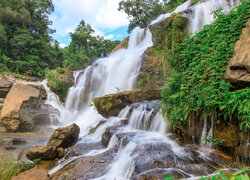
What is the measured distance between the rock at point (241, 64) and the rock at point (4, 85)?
15149 mm

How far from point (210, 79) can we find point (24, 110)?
11491 mm

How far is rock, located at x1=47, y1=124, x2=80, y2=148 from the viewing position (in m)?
6.16

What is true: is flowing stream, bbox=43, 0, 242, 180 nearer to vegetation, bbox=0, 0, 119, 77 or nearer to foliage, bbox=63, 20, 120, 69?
vegetation, bbox=0, 0, 119, 77

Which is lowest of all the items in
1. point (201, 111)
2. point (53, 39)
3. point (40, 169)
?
point (40, 169)

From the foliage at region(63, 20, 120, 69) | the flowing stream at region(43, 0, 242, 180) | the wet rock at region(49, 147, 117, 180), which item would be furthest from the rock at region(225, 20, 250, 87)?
the foliage at region(63, 20, 120, 69)

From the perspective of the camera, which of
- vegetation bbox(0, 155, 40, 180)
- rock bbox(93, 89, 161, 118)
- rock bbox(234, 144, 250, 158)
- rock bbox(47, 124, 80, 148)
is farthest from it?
rock bbox(93, 89, 161, 118)

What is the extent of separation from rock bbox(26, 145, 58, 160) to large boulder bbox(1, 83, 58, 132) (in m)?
5.93

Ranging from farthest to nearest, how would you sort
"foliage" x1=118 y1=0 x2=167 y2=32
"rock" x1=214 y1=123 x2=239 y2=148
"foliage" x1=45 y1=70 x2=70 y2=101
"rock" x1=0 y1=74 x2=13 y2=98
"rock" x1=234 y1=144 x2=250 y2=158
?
"foliage" x1=118 y1=0 x2=167 y2=32
"foliage" x1=45 y1=70 x2=70 y2=101
"rock" x1=0 y1=74 x2=13 y2=98
"rock" x1=214 y1=123 x2=239 y2=148
"rock" x1=234 y1=144 x2=250 y2=158

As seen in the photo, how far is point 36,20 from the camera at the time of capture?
22.6m

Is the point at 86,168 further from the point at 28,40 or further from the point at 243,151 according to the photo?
the point at 28,40

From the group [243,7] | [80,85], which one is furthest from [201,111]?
[80,85]

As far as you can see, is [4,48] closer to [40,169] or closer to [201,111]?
[40,169]

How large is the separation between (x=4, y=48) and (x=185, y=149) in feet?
77.3

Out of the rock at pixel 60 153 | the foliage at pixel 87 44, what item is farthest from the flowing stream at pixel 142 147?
the foliage at pixel 87 44
